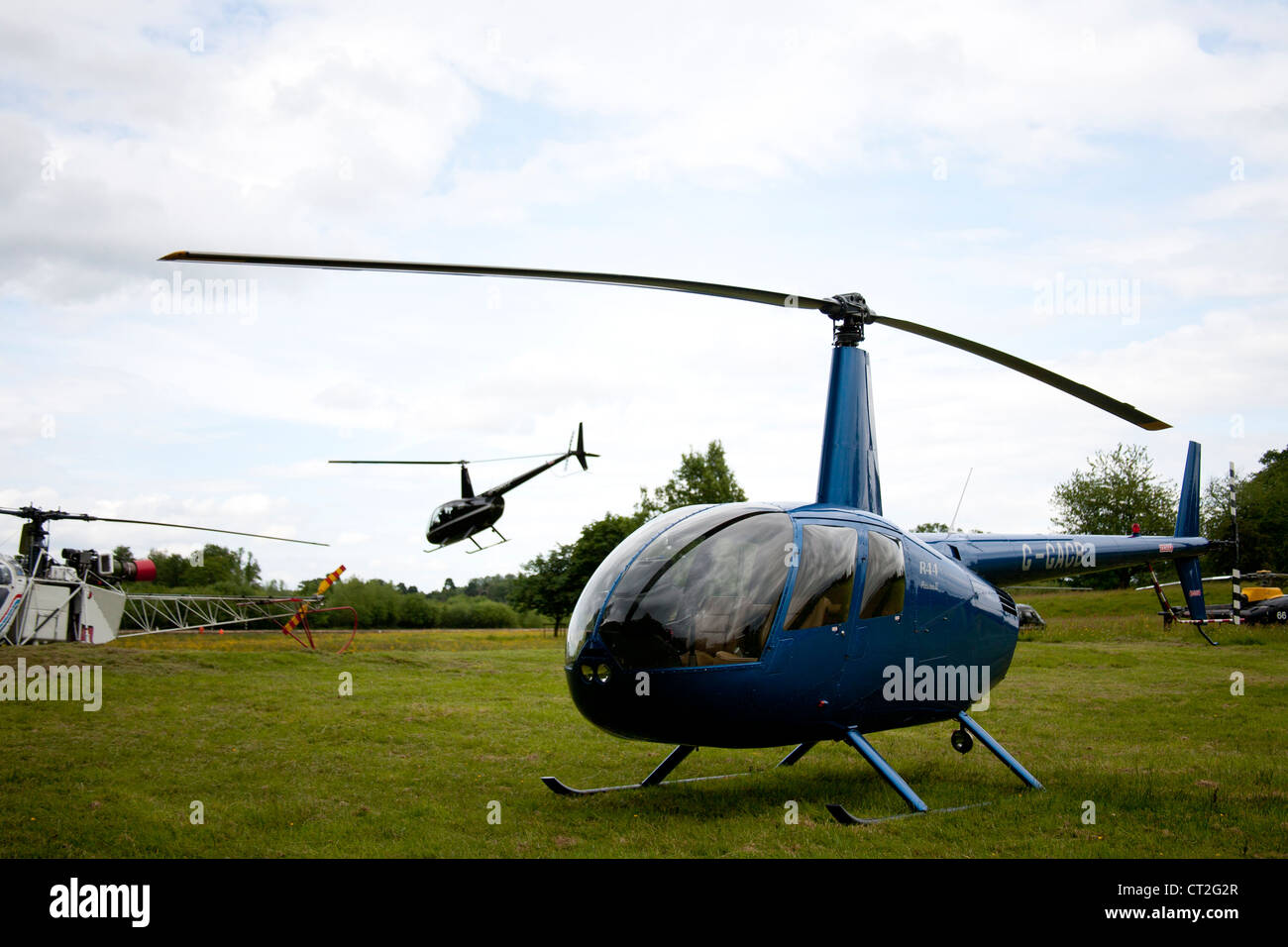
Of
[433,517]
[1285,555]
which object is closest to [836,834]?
[433,517]

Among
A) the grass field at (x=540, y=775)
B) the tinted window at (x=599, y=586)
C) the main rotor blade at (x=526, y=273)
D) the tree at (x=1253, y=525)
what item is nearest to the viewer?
the main rotor blade at (x=526, y=273)

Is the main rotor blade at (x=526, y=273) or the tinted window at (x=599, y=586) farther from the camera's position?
the tinted window at (x=599, y=586)

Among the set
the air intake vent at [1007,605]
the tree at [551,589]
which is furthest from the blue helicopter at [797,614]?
the tree at [551,589]

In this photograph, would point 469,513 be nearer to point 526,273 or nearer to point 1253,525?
point 526,273

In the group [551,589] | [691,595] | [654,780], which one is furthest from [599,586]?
[551,589]

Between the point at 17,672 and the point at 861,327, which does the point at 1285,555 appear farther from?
the point at 17,672

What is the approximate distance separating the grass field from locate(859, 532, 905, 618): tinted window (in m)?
1.78

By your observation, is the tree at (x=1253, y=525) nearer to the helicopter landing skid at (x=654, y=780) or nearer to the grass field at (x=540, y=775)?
the grass field at (x=540, y=775)

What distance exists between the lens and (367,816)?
25.9 ft

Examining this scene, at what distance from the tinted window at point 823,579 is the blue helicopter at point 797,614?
0.01 meters

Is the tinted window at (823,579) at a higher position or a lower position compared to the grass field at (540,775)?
higher

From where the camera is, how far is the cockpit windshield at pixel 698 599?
688 cm
